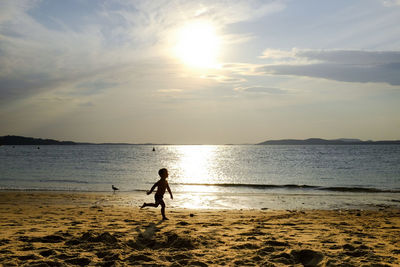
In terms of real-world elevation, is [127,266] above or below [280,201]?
above

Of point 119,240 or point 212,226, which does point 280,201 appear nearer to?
point 212,226

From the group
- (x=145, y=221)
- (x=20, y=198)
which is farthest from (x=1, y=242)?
(x=20, y=198)

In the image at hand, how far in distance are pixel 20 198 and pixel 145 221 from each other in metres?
9.71

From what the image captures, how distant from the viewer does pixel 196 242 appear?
657cm

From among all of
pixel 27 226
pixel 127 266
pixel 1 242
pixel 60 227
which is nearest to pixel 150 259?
pixel 127 266

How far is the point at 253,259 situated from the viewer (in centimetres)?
557

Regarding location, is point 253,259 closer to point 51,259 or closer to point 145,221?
point 51,259

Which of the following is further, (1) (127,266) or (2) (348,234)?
(2) (348,234)

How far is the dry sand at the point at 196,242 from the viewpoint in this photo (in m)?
5.45

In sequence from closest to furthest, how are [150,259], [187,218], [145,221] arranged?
[150,259]
[145,221]
[187,218]

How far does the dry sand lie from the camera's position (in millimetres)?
5449

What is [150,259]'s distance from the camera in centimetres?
551

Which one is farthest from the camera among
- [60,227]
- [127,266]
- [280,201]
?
[280,201]

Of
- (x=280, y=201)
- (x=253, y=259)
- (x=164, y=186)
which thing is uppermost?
(x=164, y=186)
